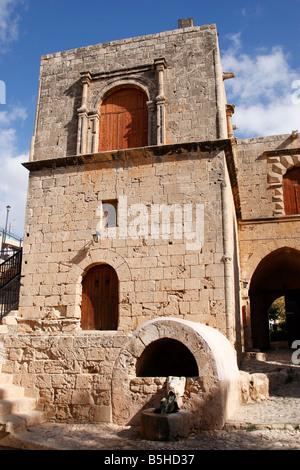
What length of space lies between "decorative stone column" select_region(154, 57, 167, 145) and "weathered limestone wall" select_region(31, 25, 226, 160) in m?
0.04

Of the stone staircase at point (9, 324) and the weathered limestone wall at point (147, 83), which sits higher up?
the weathered limestone wall at point (147, 83)

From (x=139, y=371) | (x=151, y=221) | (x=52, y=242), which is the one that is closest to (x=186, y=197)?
(x=151, y=221)

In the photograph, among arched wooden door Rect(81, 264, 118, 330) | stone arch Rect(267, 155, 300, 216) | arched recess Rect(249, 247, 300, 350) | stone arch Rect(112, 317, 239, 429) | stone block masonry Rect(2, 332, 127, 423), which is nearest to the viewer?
stone arch Rect(112, 317, 239, 429)

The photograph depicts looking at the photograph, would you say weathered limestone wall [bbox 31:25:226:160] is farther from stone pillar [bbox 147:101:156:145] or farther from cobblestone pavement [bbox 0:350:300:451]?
cobblestone pavement [bbox 0:350:300:451]

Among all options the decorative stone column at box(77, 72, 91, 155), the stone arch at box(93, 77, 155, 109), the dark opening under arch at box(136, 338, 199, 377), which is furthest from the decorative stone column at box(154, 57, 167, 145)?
the dark opening under arch at box(136, 338, 199, 377)

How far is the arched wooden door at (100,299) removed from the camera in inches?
368

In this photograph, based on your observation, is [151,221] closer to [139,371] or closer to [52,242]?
[52,242]

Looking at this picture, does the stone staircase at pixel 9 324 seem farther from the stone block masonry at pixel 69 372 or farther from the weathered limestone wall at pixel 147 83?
the weathered limestone wall at pixel 147 83

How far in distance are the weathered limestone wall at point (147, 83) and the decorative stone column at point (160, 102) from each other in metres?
0.04

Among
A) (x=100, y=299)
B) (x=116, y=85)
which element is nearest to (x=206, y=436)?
(x=100, y=299)

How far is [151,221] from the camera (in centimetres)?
932

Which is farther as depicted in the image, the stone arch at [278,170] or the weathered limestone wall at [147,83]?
the stone arch at [278,170]

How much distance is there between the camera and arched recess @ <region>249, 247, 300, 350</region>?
1560 centimetres

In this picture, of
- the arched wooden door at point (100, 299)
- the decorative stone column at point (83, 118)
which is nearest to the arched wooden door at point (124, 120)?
the decorative stone column at point (83, 118)
